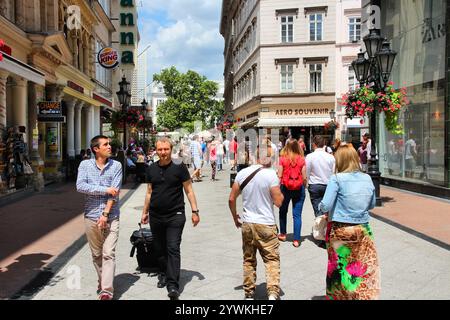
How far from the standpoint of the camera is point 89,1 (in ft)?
82.8

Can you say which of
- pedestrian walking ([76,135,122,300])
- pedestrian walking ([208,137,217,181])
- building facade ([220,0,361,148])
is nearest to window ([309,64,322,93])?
building facade ([220,0,361,148])

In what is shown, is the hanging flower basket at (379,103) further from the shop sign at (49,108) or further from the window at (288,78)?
the window at (288,78)

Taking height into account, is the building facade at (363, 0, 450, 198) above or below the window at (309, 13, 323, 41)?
below

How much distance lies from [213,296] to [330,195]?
1810 mm

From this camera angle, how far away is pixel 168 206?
5168 mm

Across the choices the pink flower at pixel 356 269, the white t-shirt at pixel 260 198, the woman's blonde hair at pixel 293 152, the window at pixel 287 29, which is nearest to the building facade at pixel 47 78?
the woman's blonde hair at pixel 293 152

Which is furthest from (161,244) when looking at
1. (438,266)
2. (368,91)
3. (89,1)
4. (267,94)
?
(267,94)

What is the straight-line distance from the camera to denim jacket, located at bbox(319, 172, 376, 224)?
437 cm

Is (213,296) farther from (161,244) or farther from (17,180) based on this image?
(17,180)

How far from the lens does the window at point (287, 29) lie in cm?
3603

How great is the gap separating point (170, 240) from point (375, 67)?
9.19 metres

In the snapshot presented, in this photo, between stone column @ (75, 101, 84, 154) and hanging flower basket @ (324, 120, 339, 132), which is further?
hanging flower basket @ (324, 120, 339, 132)

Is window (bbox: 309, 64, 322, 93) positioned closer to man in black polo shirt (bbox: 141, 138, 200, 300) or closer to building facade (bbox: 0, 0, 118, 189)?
building facade (bbox: 0, 0, 118, 189)

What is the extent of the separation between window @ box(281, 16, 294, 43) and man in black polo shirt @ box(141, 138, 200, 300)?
3249 centimetres
